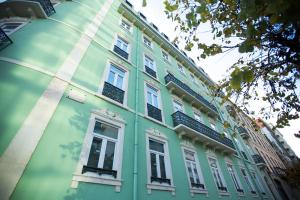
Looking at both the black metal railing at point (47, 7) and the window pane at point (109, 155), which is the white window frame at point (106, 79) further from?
the black metal railing at point (47, 7)

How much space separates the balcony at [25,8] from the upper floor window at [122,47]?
387cm

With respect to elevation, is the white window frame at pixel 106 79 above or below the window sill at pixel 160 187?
above

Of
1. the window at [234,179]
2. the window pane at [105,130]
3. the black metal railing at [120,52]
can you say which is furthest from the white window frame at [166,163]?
the window at [234,179]

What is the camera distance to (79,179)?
5.04m

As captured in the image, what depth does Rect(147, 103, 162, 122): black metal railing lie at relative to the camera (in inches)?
365

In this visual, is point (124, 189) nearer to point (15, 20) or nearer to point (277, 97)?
point (277, 97)

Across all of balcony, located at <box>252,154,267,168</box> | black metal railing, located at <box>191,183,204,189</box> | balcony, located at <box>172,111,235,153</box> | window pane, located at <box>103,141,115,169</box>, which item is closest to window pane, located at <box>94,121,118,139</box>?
window pane, located at <box>103,141,115,169</box>

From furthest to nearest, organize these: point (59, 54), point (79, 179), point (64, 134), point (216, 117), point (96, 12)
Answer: point (216, 117)
point (96, 12)
point (59, 54)
point (64, 134)
point (79, 179)

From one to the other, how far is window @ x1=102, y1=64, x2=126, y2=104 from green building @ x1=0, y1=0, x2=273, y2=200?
53 millimetres

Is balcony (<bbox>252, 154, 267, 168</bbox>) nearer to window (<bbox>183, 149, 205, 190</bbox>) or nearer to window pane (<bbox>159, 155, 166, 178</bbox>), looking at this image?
window (<bbox>183, 149, 205, 190</bbox>)

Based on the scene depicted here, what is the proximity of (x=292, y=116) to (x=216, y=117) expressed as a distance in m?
9.78

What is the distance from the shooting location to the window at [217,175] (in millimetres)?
10034

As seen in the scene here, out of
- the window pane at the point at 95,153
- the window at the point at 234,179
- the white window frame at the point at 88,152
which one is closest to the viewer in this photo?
the white window frame at the point at 88,152

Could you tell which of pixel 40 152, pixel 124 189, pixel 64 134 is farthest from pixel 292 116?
pixel 40 152
